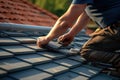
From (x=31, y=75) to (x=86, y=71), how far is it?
85 cm

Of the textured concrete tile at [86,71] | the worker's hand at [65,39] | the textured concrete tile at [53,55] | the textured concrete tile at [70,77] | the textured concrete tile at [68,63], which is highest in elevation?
the worker's hand at [65,39]

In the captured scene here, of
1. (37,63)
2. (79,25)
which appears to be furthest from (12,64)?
(79,25)

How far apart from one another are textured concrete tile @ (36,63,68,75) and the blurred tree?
2103 centimetres

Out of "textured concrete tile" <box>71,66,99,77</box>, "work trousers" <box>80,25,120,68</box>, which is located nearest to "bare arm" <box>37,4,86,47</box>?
"work trousers" <box>80,25,120,68</box>

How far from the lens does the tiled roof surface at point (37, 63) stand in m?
2.09

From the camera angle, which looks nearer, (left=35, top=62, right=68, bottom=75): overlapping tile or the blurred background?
(left=35, top=62, right=68, bottom=75): overlapping tile

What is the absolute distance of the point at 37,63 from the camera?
7.93ft

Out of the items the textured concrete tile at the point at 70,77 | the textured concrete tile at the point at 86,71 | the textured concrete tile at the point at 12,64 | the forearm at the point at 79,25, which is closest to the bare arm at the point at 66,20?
the forearm at the point at 79,25

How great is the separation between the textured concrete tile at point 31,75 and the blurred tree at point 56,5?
21388mm

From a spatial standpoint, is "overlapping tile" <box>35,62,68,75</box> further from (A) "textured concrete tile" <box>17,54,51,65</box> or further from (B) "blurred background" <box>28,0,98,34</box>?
(B) "blurred background" <box>28,0,98,34</box>

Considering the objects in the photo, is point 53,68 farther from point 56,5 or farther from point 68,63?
point 56,5

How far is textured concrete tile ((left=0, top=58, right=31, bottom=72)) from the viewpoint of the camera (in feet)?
6.62

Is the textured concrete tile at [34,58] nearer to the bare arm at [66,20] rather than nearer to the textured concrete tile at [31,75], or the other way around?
the textured concrete tile at [31,75]

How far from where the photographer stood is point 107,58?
2.93 meters
